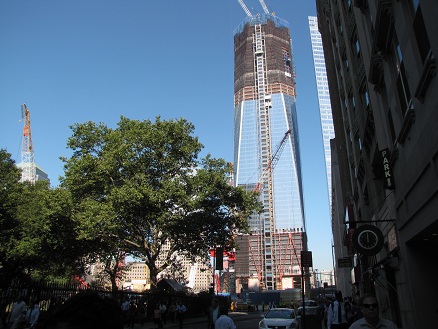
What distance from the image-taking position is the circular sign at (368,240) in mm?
13633

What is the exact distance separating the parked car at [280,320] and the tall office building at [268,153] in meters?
139

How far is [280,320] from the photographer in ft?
53.6

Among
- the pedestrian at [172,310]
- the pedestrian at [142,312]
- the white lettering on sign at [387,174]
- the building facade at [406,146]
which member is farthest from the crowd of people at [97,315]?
the pedestrian at [172,310]

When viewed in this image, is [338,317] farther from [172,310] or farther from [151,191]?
[172,310]

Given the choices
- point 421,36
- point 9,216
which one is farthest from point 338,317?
point 9,216

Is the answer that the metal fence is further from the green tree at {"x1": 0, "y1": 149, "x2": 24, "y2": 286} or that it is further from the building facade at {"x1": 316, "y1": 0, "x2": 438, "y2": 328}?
the green tree at {"x1": 0, "y1": 149, "x2": 24, "y2": 286}

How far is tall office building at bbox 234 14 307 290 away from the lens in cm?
16075

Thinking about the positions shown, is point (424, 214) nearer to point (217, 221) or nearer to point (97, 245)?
point (217, 221)

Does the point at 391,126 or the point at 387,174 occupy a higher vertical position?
the point at 391,126

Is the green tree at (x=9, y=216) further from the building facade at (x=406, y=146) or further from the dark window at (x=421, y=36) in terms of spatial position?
the dark window at (x=421, y=36)

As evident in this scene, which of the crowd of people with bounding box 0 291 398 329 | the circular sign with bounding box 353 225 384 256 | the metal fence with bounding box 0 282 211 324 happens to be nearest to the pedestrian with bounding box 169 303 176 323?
the metal fence with bounding box 0 282 211 324

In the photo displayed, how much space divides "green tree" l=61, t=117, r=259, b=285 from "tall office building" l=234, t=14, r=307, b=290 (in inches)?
4897

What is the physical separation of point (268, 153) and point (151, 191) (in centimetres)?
13621

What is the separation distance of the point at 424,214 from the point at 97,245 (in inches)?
1109
